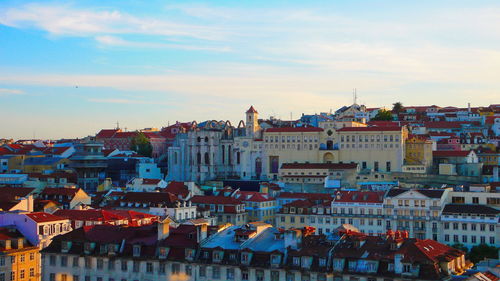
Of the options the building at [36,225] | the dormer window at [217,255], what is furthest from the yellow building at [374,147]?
the dormer window at [217,255]

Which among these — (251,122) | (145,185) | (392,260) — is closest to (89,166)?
(145,185)

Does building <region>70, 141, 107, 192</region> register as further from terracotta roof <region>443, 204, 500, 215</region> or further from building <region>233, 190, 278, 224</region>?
terracotta roof <region>443, 204, 500, 215</region>

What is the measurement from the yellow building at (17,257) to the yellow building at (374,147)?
73.9 metres

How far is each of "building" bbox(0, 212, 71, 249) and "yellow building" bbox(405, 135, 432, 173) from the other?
71.6 metres

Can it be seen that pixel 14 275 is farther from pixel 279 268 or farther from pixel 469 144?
pixel 469 144

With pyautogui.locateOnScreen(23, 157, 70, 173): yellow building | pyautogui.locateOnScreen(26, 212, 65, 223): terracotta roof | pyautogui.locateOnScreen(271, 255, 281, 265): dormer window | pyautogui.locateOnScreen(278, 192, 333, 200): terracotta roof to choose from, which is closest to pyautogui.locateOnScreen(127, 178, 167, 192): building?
pyautogui.locateOnScreen(278, 192, 333, 200): terracotta roof

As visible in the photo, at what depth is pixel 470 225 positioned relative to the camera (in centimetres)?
7531

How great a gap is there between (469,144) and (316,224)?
189 feet

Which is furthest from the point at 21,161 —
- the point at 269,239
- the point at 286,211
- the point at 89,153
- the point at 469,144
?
the point at 269,239

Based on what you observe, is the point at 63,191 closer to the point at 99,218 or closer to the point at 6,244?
the point at 99,218

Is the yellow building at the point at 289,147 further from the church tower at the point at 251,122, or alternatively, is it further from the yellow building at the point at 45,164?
the yellow building at the point at 45,164

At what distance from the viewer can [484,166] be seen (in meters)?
114

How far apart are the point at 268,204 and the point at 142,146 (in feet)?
256

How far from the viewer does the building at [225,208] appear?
88.6 meters
